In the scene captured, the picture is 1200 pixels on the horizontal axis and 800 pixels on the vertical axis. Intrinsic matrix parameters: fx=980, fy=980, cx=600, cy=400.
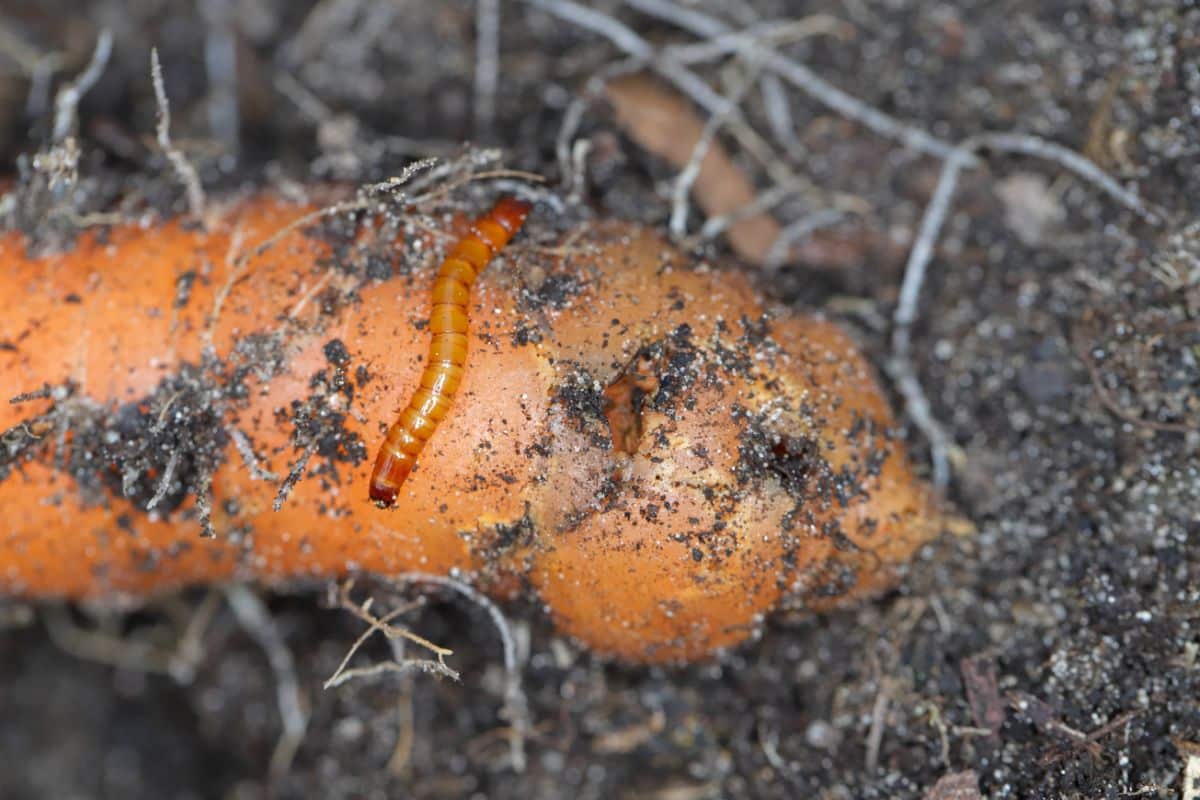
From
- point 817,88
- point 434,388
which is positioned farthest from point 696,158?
point 434,388

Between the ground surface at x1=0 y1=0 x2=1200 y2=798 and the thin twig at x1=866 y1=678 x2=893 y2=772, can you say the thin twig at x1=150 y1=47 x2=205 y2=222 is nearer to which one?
the ground surface at x1=0 y1=0 x2=1200 y2=798

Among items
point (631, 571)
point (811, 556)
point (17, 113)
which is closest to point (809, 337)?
point (811, 556)

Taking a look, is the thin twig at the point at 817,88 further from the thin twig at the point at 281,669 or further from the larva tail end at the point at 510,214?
the thin twig at the point at 281,669

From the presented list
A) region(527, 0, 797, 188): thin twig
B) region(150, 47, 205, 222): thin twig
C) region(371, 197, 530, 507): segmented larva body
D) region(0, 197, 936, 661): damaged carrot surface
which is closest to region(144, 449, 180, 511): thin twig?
region(0, 197, 936, 661): damaged carrot surface

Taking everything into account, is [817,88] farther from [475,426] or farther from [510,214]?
[475,426]

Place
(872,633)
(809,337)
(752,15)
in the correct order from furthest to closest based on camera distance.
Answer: (752,15)
(872,633)
(809,337)

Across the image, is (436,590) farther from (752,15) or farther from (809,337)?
(752,15)
